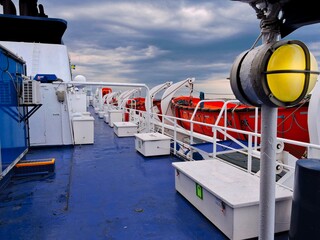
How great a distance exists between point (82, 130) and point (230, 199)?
621 centimetres

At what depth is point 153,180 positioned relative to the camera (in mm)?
4535

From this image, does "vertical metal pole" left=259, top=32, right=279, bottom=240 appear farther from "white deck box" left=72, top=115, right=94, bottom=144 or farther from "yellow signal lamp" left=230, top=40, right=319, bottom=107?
"white deck box" left=72, top=115, right=94, bottom=144

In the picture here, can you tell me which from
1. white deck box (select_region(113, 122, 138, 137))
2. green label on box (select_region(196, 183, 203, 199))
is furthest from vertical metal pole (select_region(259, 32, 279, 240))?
white deck box (select_region(113, 122, 138, 137))

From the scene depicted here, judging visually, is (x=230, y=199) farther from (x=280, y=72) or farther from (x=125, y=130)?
(x=125, y=130)

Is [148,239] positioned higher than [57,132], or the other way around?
[57,132]

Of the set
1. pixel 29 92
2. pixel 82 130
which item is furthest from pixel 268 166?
pixel 82 130

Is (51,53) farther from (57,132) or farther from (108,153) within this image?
(108,153)

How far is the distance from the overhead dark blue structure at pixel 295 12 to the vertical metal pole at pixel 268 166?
140mm

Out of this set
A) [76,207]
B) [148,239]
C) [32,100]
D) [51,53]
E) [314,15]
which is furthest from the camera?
[51,53]

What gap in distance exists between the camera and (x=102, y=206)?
11.4 ft

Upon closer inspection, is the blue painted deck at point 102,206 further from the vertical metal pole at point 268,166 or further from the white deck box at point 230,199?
the vertical metal pole at point 268,166

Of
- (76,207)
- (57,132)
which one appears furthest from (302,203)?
(57,132)

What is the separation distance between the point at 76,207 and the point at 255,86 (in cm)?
301

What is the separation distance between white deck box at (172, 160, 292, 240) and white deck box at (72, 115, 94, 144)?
5.07m
